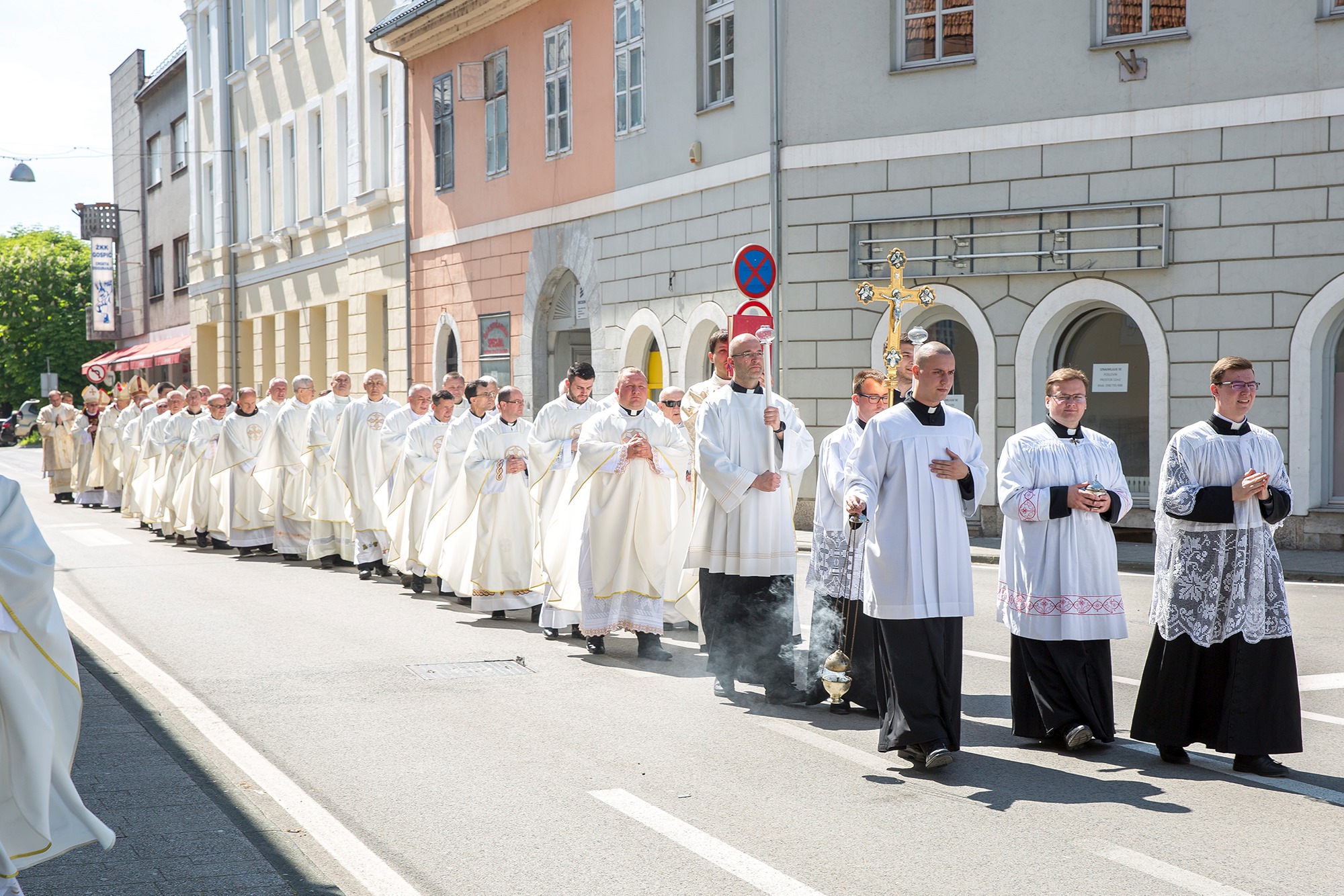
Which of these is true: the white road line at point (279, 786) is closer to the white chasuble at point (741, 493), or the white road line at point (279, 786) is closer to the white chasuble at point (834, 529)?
the white chasuble at point (741, 493)

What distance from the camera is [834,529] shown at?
792 cm

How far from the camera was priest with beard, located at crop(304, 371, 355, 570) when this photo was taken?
15.1 m

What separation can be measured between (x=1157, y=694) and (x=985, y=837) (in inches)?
63.8

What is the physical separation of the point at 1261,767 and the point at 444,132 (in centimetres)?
2220

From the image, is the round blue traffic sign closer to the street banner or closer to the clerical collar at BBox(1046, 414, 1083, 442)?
the clerical collar at BBox(1046, 414, 1083, 442)

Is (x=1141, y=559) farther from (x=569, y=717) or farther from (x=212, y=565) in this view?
(x=212, y=565)

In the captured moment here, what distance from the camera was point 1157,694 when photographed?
255 inches

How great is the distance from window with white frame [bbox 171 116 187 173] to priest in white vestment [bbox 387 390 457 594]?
31.8 metres

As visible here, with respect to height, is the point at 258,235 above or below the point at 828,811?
above

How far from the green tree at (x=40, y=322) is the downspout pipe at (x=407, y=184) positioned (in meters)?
41.2

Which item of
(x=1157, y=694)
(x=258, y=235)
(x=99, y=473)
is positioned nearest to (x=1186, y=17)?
(x=1157, y=694)

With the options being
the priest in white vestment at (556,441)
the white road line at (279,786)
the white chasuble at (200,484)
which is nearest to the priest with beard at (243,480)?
the white chasuble at (200,484)

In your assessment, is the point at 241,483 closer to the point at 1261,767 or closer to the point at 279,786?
the point at 279,786

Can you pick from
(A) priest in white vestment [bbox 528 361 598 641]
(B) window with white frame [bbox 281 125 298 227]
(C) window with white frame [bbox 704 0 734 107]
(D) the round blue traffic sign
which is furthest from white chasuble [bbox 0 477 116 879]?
(B) window with white frame [bbox 281 125 298 227]
